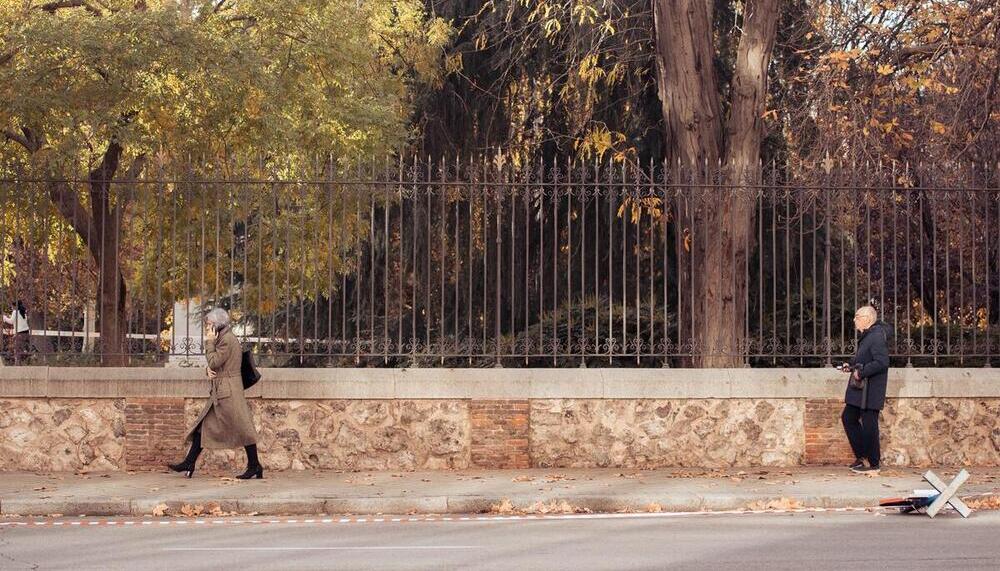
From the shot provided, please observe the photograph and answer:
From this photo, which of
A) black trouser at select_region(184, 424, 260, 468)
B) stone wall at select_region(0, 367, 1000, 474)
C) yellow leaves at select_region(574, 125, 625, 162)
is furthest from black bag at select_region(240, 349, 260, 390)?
yellow leaves at select_region(574, 125, 625, 162)

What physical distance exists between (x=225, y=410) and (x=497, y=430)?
2617mm

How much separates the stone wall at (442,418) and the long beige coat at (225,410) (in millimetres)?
560

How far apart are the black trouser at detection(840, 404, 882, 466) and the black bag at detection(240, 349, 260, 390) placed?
18.4 feet

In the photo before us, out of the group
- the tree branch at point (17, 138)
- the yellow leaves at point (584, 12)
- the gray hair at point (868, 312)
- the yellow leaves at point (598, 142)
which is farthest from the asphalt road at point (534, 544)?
the tree branch at point (17, 138)

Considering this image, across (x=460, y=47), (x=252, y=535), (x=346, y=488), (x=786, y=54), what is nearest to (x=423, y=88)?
(x=460, y=47)

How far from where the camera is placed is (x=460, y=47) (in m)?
23.7

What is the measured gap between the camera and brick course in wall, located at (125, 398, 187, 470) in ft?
46.0

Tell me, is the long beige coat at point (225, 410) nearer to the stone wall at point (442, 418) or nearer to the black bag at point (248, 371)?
the black bag at point (248, 371)

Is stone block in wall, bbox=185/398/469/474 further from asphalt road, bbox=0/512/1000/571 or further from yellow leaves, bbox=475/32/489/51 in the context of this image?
yellow leaves, bbox=475/32/489/51

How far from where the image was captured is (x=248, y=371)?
13766 mm

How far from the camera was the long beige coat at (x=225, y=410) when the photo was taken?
13461 mm

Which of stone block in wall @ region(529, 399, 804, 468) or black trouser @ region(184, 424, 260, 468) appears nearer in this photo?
black trouser @ region(184, 424, 260, 468)

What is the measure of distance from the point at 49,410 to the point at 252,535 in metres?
4.48

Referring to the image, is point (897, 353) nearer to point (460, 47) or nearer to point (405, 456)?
point (405, 456)
